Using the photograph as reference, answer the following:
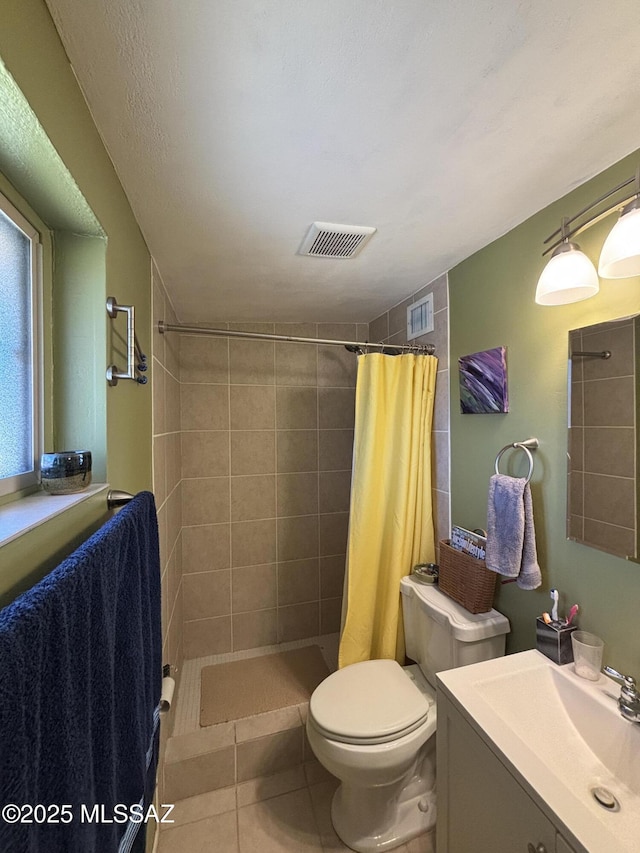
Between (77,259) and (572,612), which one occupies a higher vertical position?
(77,259)

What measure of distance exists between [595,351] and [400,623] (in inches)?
55.3

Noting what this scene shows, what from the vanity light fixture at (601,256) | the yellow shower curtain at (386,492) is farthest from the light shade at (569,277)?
the yellow shower curtain at (386,492)

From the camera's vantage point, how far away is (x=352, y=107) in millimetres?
733

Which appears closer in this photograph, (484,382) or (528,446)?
(528,446)

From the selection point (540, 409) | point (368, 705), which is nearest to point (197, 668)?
point (368, 705)

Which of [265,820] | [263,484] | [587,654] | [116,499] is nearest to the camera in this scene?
[116,499]

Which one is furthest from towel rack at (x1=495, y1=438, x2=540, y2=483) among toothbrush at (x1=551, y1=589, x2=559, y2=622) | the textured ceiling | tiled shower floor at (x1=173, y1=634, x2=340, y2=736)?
tiled shower floor at (x1=173, y1=634, x2=340, y2=736)

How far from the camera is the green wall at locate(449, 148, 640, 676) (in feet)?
3.12

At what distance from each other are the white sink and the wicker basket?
22 cm

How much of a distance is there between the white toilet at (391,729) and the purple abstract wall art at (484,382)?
798 millimetres

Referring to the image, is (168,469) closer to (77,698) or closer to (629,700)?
(77,698)

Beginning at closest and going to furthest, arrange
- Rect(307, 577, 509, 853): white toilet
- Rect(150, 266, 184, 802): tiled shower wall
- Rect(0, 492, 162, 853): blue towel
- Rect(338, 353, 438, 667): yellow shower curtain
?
Rect(0, 492, 162, 853): blue towel → Rect(307, 577, 509, 853): white toilet → Rect(150, 266, 184, 802): tiled shower wall → Rect(338, 353, 438, 667): yellow shower curtain

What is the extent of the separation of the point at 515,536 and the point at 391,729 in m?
0.79

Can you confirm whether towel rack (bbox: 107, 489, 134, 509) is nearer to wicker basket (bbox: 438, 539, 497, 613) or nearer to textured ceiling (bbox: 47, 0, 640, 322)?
textured ceiling (bbox: 47, 0, 640, 322)
